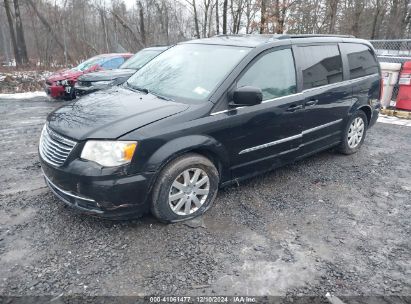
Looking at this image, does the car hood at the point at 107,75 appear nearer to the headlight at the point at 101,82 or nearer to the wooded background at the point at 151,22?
the headlight at the point at 101,82

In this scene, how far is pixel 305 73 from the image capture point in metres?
4.10

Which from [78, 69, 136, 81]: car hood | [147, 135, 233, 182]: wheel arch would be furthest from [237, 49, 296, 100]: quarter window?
[78, 69, 136, 81]: car hood

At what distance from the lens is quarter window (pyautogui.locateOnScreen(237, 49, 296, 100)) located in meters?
3.58

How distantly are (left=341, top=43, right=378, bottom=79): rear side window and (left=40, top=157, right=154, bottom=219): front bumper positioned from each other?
362 centimetres

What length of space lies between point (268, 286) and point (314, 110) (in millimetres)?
2520

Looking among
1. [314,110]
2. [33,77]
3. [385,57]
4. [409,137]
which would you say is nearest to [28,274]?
Answer: [314,110]

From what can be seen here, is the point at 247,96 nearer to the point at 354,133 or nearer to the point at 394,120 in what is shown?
the point at 354,133

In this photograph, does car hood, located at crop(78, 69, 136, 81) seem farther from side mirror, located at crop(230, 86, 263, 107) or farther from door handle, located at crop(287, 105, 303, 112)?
side mirror, located at crop(230, 86, 263, 107)

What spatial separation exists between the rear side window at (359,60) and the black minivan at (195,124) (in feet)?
0.35

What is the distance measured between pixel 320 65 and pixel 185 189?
8.41ft

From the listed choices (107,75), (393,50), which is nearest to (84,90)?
(107,75)

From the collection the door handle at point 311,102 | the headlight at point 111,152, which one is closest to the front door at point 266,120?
the door handle at point 311,102

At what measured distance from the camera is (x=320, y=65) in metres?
4.35

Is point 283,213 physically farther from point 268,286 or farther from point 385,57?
point 385,57
